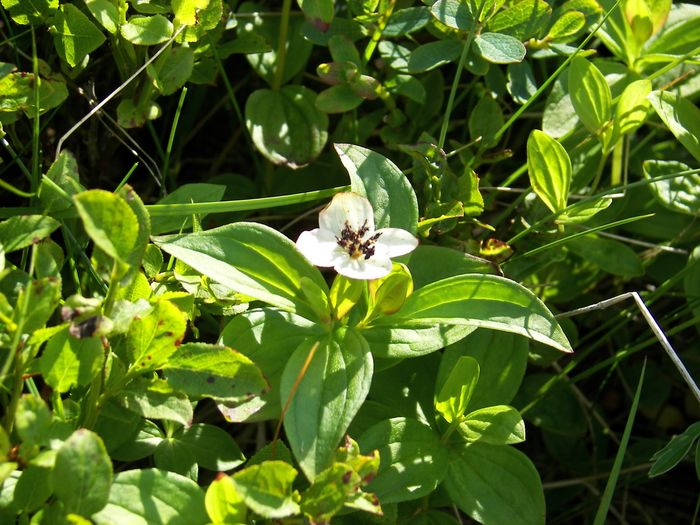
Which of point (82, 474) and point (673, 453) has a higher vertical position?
point (82, 474)

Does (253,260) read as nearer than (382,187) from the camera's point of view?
Yes

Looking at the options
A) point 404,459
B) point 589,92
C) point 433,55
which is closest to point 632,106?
point 589,92

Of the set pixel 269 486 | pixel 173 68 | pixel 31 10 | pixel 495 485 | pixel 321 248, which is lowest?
pixel 495 485

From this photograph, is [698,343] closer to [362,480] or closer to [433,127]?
[433,127]

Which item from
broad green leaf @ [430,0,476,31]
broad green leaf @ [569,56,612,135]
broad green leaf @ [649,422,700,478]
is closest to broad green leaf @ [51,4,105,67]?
broad green leaf @ [430,0,476,31]

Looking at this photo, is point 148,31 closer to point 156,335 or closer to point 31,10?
point 31,10

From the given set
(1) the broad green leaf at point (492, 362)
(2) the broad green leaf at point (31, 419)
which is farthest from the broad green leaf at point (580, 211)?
(2) the broad green leaf at point (31, 419)

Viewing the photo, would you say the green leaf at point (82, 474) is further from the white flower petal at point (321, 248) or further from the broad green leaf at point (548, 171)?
the broad green leaf at point (548, 171)
